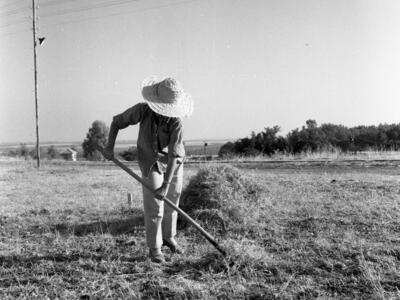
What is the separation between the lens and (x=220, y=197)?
535 cm

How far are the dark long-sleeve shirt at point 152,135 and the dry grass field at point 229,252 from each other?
0.98 m

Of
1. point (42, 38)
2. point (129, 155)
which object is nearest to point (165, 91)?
point (42, 38)

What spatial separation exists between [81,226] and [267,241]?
246 centimetres

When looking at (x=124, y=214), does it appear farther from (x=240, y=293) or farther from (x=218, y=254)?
(x=240, y=293)

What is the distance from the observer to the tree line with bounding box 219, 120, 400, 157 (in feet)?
71.8

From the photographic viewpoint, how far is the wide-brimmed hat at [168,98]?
3.54m

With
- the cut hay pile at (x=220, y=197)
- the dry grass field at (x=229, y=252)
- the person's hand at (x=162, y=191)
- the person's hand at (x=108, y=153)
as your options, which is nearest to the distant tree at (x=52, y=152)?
the dry grass field at (x=229, y=252)

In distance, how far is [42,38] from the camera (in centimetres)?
A: 1808

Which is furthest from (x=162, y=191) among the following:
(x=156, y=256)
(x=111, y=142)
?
(x=111, y=142)

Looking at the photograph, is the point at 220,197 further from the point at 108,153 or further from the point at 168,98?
the point at 168,98

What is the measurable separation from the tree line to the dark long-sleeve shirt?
17852 mm

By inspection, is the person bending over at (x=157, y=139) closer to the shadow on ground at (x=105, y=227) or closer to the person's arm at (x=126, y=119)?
the person's arm at (x=126, y=119)

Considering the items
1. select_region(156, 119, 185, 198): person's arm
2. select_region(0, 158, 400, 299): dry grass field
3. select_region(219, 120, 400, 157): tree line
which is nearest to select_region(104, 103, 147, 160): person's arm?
select_region(156, 119, 185, 198): person's arm

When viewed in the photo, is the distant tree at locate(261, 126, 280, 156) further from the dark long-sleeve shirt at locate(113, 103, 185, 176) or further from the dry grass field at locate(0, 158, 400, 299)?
the dark long-sleeve shirt at locate(113, 103, 185, 176)
